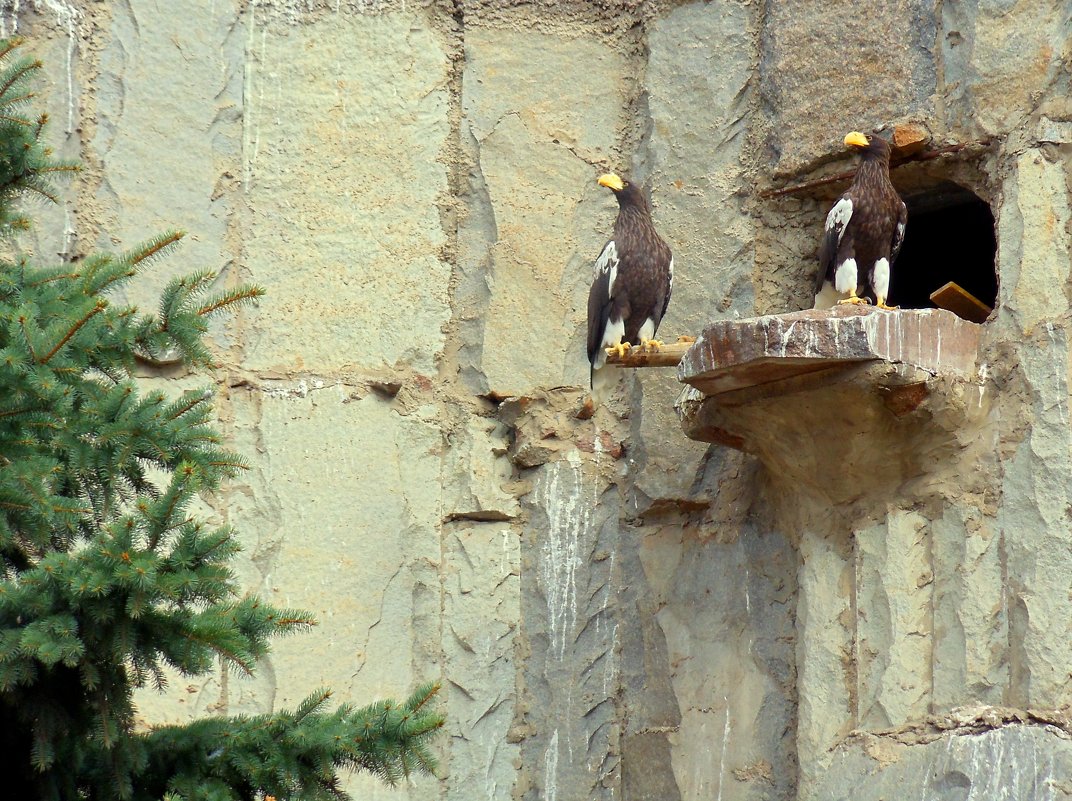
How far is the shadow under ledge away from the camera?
5.30 metres

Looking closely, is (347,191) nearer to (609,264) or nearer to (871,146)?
(609,264)

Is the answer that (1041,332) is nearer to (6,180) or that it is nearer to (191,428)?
(191,428)

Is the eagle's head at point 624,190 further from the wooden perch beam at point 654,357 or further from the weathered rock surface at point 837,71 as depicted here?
the wooden perch beam at point 654,357

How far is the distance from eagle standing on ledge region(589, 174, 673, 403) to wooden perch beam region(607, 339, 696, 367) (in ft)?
0.47

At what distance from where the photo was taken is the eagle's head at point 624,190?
653cm

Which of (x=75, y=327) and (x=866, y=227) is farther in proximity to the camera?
(x=866, y=227)

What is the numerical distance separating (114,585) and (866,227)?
329 centimetres

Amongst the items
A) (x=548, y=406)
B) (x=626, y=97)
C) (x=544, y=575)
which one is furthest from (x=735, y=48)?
(x=544, y=575)

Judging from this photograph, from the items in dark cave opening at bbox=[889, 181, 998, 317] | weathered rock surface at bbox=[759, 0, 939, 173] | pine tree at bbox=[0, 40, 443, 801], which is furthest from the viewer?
dark cave opening at bbox=[889, 181, 998, 317]

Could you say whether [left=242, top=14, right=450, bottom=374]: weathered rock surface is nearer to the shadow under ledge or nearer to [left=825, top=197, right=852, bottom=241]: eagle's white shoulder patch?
the shadow under ledge

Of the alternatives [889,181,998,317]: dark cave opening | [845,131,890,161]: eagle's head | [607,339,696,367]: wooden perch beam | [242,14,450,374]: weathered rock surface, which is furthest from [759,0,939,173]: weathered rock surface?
[242,14,450,374]: weathered rock surface

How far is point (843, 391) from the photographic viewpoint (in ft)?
17.9

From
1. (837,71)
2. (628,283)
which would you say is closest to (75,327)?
(628,283)

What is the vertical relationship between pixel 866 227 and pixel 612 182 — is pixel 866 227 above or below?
below
